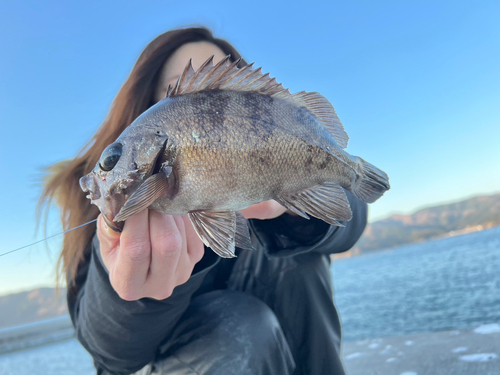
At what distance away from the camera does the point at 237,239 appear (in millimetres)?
1407

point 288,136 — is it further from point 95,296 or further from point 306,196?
point 95,296

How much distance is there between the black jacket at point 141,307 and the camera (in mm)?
1775

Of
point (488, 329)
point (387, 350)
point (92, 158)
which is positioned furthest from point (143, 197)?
point (488, 329)

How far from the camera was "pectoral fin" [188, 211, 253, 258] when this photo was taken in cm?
131

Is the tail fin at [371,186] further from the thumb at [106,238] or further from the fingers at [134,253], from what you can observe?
the thumb at [106,238]

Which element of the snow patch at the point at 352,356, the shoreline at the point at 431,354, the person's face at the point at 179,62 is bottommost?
the snow patch at the point at 352,356

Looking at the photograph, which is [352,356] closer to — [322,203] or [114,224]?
[322,203]

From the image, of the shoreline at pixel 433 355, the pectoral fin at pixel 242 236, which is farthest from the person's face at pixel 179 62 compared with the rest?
the shoreline at pixel 433 355

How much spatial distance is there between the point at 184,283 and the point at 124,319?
380 mm

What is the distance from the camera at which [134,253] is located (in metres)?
1.37

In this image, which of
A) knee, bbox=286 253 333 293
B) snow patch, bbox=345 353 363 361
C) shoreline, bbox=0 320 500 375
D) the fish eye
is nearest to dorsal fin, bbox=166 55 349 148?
the fish eye

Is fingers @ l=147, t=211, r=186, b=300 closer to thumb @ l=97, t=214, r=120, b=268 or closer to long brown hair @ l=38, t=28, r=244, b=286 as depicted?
thumb @ l=97, t=214, r=120, b=268

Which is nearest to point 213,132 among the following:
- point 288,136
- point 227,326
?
point 288,136

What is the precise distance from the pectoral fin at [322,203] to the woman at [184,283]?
1.31 feet
